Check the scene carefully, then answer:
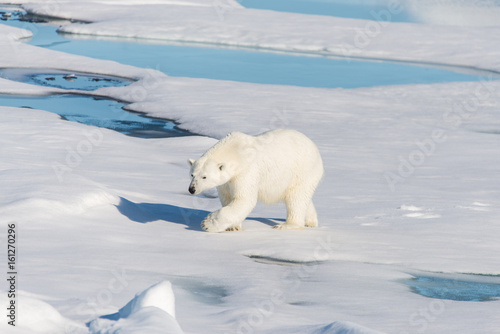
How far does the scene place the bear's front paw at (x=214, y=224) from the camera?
206 inches

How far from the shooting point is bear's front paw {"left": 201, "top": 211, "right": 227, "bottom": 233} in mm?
5234

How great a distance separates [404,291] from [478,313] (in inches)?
23.0

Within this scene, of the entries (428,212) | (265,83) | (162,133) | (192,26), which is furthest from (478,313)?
(192,26)

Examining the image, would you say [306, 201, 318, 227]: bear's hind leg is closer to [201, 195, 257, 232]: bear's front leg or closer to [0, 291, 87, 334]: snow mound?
[201, 195, 257, 232]: bear's front leg

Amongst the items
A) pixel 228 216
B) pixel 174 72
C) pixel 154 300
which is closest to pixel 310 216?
pixel 228 216

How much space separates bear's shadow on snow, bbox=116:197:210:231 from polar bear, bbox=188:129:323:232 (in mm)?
372

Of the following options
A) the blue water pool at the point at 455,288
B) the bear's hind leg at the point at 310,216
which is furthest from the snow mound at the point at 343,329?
the bear's hind leg at the point at 310,216

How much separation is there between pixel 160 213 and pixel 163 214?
0.03 meters

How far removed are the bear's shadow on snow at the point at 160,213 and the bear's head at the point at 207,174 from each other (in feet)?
1.74

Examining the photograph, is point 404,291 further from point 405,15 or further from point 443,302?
point 405,15

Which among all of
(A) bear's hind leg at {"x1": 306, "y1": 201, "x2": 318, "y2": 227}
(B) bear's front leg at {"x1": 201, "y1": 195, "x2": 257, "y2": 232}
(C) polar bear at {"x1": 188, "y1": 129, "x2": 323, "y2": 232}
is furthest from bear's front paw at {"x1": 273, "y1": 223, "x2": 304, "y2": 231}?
(B) bear's front leg at {"x1": 201, "y1": 195, "x2": 257, "y2": 232}

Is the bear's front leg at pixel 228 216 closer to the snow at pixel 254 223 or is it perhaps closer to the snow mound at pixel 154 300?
the snow at pixel 254 223

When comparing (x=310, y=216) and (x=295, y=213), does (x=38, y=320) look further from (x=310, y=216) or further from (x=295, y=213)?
(x=310, y=216)

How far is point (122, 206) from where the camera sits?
5578mm
